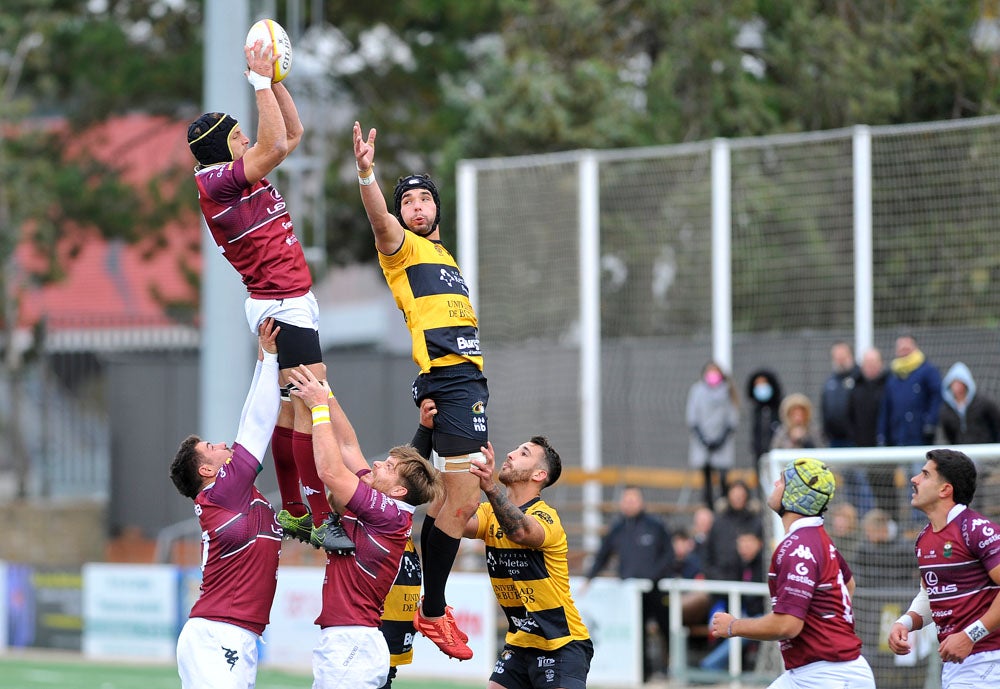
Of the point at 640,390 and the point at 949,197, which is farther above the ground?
the point at 949,197

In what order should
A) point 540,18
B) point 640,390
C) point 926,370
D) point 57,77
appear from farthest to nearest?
point 57,77 → point 540,18 → point 640,390 → point 926,370

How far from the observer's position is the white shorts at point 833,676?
8.20 metres

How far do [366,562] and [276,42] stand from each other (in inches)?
113

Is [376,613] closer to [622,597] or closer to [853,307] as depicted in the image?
[622,597]

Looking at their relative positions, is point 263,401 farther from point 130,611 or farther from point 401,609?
point 130,611

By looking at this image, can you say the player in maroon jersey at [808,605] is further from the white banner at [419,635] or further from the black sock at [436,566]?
the white banner at [419,635]

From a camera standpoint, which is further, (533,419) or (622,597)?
(533,419)

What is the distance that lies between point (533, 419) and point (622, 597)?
129 inches

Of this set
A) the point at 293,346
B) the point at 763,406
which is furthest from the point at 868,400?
the point at 293,346

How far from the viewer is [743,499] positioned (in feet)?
52.5

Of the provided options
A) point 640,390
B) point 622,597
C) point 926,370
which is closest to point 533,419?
point 640,390

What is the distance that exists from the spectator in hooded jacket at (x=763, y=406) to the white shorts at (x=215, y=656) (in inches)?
389

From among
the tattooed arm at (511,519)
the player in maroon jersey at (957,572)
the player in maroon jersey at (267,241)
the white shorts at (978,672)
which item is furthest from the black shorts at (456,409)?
the white shorts at (978,672)

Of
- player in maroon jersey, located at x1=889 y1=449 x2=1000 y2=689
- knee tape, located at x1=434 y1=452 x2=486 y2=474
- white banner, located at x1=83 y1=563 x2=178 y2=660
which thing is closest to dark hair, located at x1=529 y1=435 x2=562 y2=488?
knee tape, located at x1=434 y1=452 x2=486 y2=474
